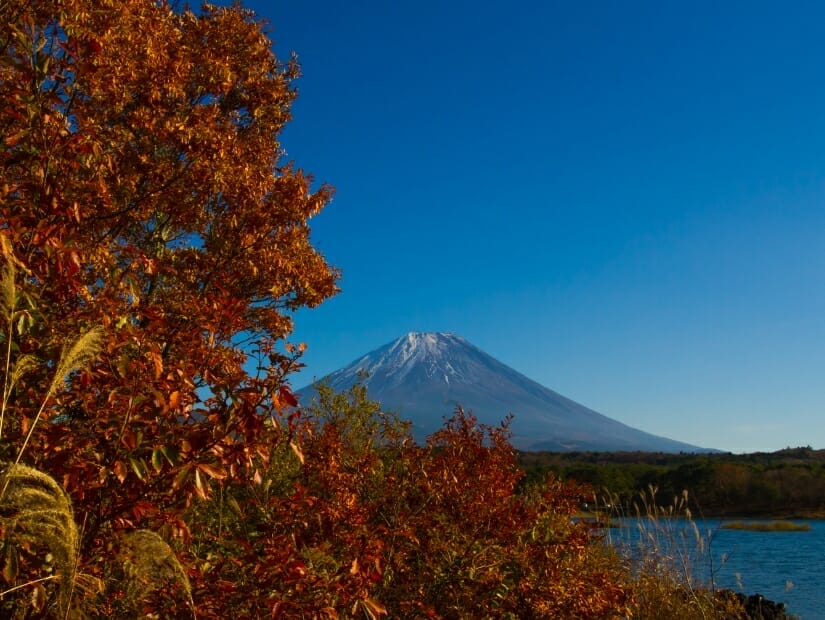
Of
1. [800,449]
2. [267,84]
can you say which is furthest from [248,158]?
[800,449]

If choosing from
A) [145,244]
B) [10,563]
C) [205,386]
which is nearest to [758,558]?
[145,244]

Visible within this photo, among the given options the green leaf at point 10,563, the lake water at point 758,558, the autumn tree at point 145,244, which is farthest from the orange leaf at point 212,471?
the lake water at point 758,558

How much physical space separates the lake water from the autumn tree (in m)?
5.77

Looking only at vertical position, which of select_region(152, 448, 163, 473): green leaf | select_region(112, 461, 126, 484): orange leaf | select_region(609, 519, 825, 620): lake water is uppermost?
select_region(152, 448, 163, 473): green leaf

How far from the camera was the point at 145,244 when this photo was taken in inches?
328

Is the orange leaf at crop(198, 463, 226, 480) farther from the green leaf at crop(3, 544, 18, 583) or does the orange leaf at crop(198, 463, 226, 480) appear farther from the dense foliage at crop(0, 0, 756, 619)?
the green leaf at crop(3, 544, 18, 583)

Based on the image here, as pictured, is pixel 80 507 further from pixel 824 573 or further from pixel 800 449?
pixel 800 449

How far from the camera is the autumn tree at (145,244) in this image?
2787 mm

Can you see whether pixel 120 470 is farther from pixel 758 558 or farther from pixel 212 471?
pixel 758 558

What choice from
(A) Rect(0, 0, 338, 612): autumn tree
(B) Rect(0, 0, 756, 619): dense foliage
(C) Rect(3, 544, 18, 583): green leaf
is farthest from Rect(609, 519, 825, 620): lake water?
(C) Rect(3, 544, 18, 583): green leaf

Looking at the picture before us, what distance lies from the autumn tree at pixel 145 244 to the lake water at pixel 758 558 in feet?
18.9

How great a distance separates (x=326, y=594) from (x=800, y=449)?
89.0 metres

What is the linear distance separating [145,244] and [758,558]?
24379 millimetres

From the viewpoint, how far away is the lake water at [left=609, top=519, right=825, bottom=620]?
8.65 metres
